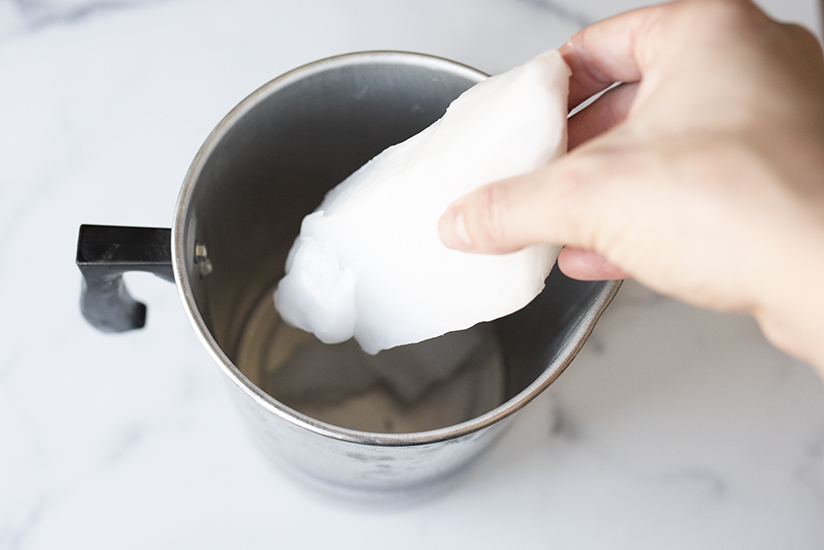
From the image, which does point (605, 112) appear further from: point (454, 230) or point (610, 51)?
point (454, 230)

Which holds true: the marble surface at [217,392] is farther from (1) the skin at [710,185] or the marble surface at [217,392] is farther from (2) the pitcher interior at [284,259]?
(1) the skin at [710,185]

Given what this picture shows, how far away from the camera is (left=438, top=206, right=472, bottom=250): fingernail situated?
35 cm

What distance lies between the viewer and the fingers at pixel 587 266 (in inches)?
16.5

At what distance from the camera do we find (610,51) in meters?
0.40

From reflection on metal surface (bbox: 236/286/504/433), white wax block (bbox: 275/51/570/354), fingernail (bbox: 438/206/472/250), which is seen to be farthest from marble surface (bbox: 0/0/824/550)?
fingernail (bbox: 438/206/472/250)

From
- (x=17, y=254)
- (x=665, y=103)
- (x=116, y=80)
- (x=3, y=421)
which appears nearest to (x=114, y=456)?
(x=3, y=421)

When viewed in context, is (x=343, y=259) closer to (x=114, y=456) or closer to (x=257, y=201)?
(x=257, y=201)

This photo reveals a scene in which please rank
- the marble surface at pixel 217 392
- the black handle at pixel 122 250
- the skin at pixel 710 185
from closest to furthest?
the skin at pixel 710 185 → the black handle at pixel 122 250 → the marble surface at pixel 217 392

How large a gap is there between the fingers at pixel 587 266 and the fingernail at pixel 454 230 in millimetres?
101

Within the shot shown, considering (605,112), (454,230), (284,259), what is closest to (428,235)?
(454,230)

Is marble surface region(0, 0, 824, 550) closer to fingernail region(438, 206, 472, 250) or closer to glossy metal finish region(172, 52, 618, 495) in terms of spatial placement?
glossy metal finish region(172, 52, 618, 495)

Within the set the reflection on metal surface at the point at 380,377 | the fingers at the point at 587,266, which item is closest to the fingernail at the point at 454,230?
the fingers at the point at 587,266

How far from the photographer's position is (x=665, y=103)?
0.31 m

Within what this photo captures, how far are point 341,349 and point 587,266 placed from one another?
0.26 metres
